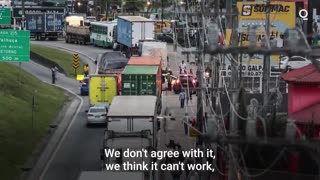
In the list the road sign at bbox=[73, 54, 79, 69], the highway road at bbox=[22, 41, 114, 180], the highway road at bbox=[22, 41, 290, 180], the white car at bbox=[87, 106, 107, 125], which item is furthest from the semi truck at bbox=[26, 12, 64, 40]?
the white car at bbox=[87, 106, 107, 125]

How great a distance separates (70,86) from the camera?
58812 mm

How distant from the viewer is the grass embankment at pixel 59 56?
66.4 metres

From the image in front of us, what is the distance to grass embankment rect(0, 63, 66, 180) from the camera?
105ft

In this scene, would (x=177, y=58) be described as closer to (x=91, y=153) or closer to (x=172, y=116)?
(x=172, y=116)

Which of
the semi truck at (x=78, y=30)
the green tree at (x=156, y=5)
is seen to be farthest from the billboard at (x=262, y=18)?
the green tree at (x=156, y=5)

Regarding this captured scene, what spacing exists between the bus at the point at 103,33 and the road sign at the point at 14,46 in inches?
1620

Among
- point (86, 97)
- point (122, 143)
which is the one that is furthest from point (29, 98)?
point (122, 143)

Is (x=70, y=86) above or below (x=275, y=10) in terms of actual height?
below

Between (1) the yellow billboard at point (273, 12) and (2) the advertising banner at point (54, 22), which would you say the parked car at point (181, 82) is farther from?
(2) the advertising banner at point (54, 22)

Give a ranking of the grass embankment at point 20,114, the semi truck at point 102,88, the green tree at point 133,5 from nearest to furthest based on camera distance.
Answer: the grass embankment at point 20,114, the semi truck at point 102,88, the green tree at point 133,5

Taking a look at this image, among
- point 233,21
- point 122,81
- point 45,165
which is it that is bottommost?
point 45,165

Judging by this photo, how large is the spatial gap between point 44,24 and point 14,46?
154ft

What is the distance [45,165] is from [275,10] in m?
11.4

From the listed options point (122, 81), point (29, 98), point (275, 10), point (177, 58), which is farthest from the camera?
point (177, 58)
